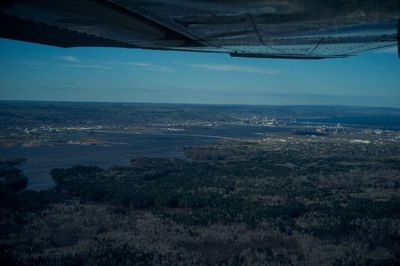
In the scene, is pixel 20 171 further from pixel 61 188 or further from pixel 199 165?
pixel 199 165

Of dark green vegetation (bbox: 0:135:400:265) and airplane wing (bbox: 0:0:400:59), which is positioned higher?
airplane wing (bbox: 0:0:400:59)

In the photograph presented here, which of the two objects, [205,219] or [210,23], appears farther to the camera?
[205,219]

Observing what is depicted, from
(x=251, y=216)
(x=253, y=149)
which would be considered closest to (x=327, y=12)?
(x=251, y=216)

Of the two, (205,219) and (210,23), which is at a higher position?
(210,23)

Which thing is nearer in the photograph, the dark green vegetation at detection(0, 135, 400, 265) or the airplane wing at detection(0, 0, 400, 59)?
the airplane wing at detection(0, 0, 400, 59)
